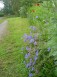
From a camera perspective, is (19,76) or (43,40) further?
(43,40)

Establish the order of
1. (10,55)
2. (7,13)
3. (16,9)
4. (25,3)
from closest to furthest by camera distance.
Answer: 1. (10,55)
2. (25,3)
3. (16,9)
4. (7,13)

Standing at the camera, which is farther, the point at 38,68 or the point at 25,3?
the point at 25,3

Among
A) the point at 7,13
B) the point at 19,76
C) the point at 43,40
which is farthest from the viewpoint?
the point at 7,13

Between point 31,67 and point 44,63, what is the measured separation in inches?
12.2

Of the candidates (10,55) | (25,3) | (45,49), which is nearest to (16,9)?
(25,3)

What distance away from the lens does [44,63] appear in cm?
424

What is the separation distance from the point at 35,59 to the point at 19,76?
2.10 feet

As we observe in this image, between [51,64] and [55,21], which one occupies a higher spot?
[55,21]

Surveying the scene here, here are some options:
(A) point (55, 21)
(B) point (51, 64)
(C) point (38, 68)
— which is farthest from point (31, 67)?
(A) point (55, 21)

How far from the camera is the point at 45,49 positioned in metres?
4.49

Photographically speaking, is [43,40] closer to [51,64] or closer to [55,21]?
[51,64]

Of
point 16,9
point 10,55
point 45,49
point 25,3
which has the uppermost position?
point 45,49

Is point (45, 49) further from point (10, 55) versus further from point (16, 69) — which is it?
point (10, 55)

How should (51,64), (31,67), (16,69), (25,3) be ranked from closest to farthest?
(51,64)
(31,67)
(16,69)
(25,3)
